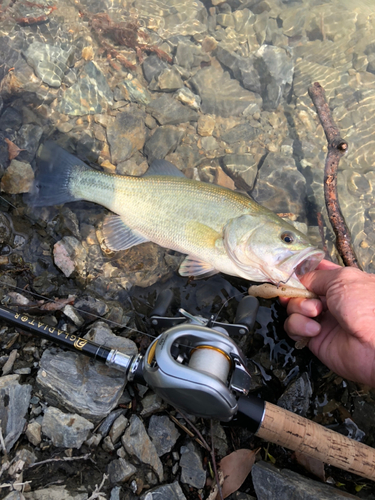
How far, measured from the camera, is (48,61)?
440 cm

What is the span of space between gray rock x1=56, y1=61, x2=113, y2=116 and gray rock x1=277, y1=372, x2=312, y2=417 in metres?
4.25

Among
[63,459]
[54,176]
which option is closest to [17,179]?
[54,176]

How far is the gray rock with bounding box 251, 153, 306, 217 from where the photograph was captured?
14.5 feet

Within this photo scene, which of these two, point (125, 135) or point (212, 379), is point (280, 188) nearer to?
point (125, 135)

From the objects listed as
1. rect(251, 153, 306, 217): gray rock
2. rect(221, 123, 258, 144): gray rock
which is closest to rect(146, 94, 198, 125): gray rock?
rect(221, 123, 258, 144): gray rock

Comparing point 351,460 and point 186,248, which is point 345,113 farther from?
point 351,460

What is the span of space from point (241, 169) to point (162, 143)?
118cm

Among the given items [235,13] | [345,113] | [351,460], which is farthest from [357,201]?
[235,13]

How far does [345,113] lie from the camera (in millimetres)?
5543

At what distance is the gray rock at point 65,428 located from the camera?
2.47 m

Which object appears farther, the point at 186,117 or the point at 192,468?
the point at 186,117

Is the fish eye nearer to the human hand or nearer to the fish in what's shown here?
the fish

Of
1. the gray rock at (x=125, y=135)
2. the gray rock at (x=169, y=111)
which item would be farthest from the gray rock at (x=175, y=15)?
the gray rock at (x=125, y=135)

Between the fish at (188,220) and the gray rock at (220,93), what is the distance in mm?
1955
